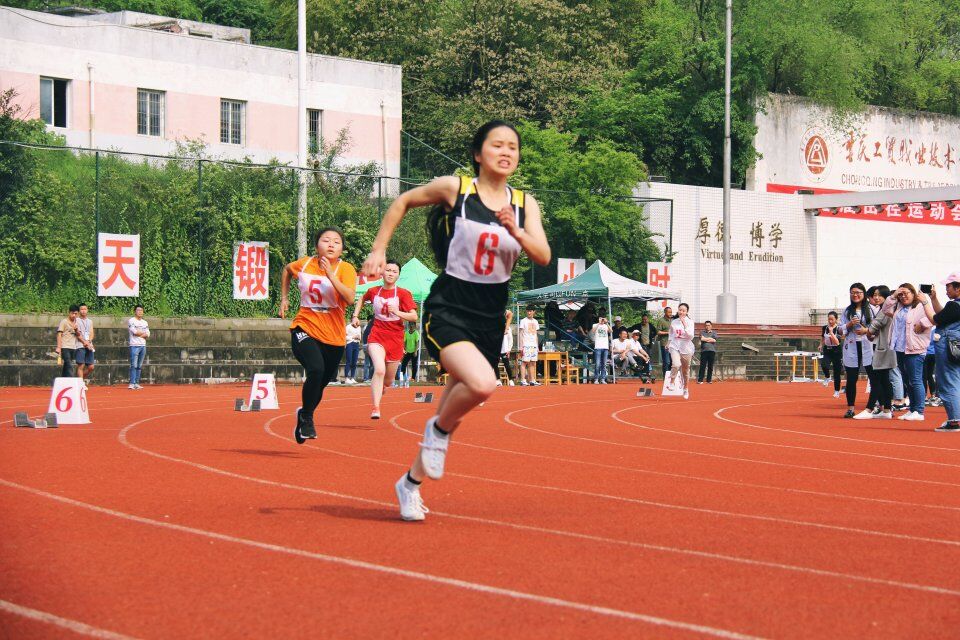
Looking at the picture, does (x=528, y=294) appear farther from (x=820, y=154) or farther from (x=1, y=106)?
(x=820, y=154)

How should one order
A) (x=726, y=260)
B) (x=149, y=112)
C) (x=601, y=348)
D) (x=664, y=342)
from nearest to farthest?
1. (x=601, y=348)
2. (x=664, y=342)
3. (x=149, y=112)
4. (x=726, y=260)

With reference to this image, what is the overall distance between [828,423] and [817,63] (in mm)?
34789

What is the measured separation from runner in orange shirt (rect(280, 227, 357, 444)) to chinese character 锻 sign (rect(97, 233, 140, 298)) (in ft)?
61.1

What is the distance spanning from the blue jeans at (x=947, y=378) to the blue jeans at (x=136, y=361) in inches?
656

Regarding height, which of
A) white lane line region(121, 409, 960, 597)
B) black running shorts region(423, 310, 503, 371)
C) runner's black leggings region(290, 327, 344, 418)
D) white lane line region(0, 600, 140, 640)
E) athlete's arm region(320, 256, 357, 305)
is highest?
athlete's arm region(320, 256, 357, 305)

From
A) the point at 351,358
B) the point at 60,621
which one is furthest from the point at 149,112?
the point at 60,621

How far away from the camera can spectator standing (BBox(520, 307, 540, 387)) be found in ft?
100

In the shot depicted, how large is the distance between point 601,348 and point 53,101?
18.4 metres

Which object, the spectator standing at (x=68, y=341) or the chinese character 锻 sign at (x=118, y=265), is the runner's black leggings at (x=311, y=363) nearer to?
the spectator standing at (x=68, y=341)

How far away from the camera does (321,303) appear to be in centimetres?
1170

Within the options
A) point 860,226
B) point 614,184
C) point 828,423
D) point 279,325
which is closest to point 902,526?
point 828,423

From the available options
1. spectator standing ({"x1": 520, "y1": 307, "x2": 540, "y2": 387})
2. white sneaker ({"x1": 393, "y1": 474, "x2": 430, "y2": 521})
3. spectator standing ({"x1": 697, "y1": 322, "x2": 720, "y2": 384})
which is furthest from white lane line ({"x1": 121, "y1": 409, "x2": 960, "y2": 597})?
spectator standing ({"x1": 697, "y1": 322, "x2": 720, "y2": 384})

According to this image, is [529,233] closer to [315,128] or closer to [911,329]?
[911,329]

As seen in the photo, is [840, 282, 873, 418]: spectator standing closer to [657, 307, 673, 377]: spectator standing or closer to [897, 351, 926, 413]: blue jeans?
[897, 351, 926, 413]: blue jeans
